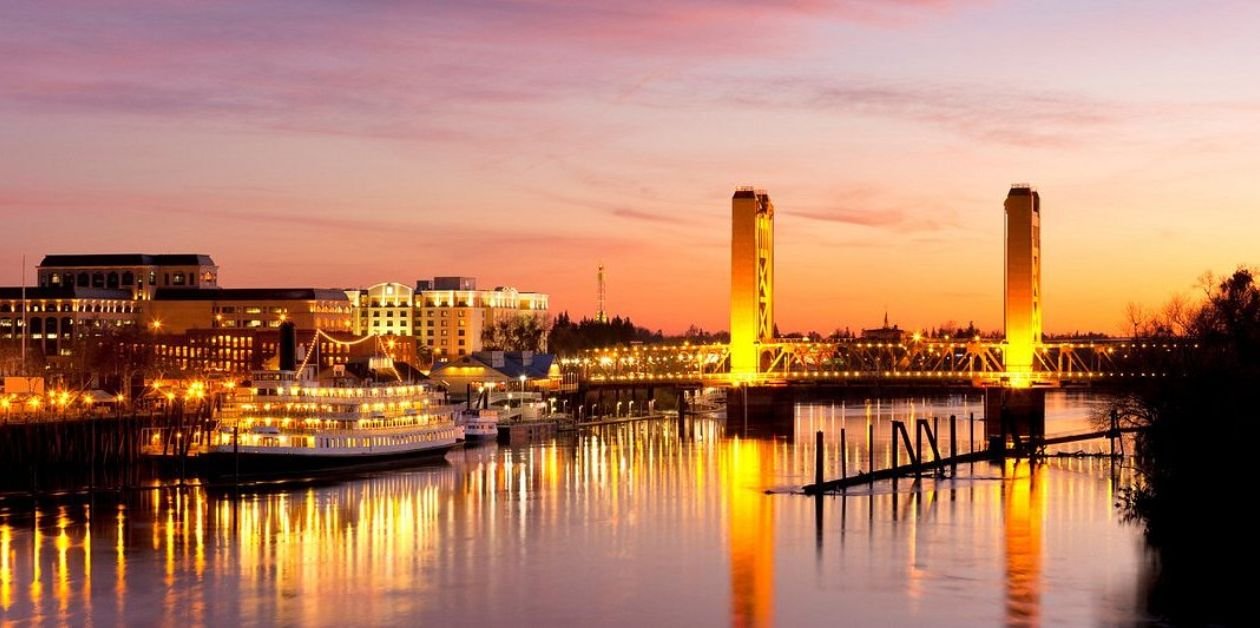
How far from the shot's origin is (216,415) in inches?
3516

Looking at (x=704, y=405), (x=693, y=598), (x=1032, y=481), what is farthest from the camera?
(x=704, y=405)

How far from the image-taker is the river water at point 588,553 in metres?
46.3

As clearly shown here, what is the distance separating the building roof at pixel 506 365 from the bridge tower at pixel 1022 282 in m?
37.6

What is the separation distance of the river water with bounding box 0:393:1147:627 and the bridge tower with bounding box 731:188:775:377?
5785cm

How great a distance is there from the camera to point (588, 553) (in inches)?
2223

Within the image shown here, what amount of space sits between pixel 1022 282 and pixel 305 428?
65.2m

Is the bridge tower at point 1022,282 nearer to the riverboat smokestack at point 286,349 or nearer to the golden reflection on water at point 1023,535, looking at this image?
the golden reflection on water at point 1023,535

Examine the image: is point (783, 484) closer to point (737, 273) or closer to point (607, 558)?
point (607, 558)

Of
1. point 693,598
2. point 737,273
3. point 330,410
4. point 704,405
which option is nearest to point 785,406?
point 737,273

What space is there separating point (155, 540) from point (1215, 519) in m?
33.1

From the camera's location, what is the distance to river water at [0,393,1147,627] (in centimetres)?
4634

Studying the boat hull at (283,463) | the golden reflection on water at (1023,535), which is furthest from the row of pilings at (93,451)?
the golden reflection on water at (1023,535)

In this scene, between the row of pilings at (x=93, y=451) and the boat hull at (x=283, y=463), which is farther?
the boat hull at (x=283, y=463)

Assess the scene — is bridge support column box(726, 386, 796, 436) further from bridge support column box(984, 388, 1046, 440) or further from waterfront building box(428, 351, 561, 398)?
waterfront building box(428, 351, 561, 398)
